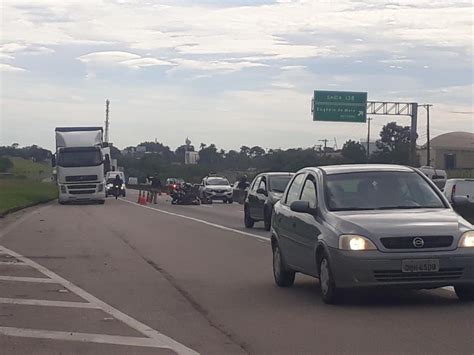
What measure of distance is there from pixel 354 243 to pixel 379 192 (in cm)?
145

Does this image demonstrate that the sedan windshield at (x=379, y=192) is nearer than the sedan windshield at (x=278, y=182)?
Yes

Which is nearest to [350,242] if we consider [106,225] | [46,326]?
[46,326]

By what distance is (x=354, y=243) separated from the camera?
11.0 m

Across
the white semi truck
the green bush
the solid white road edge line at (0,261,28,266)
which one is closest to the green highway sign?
the white semi truck

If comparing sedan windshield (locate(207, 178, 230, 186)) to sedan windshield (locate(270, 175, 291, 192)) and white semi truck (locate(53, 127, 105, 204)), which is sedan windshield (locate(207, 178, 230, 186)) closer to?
white semi truck (locate(53, 127, 105, 204))

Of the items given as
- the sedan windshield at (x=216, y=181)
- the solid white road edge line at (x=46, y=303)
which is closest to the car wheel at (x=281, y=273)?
the solid white road edge line at (x=46, y=303)

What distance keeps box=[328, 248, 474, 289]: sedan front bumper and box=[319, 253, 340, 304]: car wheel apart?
0.85 ft

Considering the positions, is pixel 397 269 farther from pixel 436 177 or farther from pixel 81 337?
pixel 436 177

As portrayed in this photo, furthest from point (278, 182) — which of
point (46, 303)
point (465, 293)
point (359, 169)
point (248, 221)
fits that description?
point (465, 293)

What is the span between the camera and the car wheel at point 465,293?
37.8 feet

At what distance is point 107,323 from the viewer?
1059 centimetres

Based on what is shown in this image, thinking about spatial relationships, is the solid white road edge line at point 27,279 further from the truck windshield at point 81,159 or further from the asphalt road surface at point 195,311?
the truck windshield at point 81,159

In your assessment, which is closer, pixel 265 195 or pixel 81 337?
pixel 81 337

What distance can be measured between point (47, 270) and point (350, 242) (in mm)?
6893
